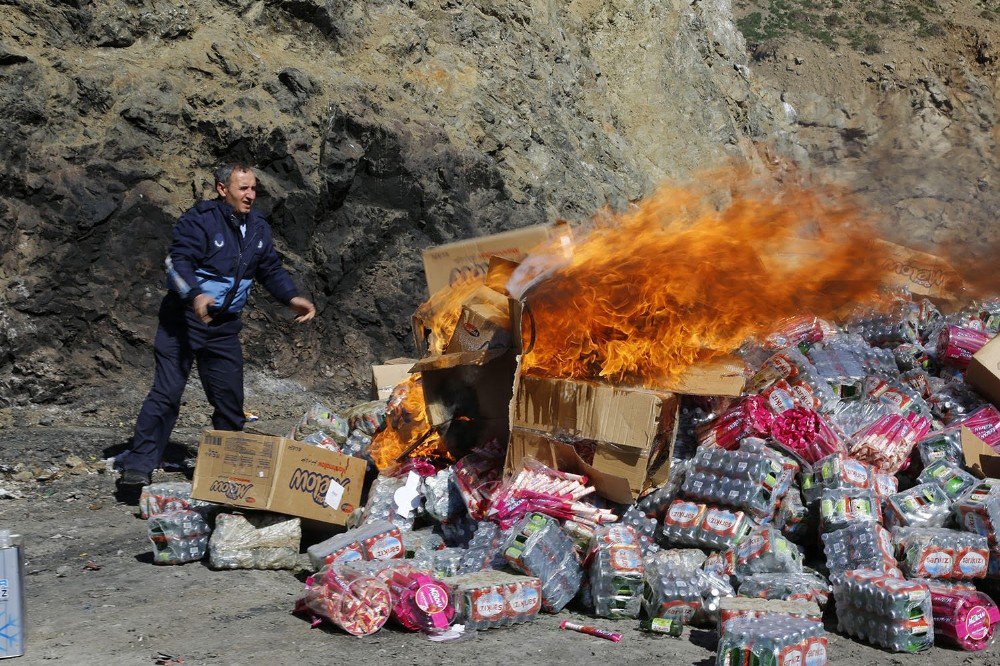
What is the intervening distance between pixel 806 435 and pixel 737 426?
0.43 m

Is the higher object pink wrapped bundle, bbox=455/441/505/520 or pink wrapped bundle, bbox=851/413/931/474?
pink wrapped bundle, bbox=851/413/931/474

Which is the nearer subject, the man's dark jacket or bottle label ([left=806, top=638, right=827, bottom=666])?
bottle label ([left=806, top=638, right=827, bottom=666])

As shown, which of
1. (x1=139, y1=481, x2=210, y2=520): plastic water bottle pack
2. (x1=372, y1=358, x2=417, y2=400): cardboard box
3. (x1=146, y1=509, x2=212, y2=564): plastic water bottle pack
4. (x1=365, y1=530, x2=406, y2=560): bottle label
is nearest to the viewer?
(x1=365, y1=530, x2=406, y2=560): bottle label

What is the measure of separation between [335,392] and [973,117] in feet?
70.6

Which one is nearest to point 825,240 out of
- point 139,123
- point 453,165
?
point 453,165

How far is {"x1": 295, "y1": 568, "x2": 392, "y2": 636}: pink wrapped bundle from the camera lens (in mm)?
4066

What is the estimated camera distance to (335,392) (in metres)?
9.31

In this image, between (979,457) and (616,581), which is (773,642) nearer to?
(616,581)

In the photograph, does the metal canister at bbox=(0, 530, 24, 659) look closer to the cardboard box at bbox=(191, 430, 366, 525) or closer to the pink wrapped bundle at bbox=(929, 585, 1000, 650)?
the cardboard box at bbox=(191, 430, 366, 525)

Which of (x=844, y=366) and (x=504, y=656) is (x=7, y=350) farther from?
(x=844, y=366)

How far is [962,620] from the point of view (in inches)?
167

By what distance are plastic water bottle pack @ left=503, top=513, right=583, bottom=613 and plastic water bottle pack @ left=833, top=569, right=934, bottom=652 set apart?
1277 millimetres

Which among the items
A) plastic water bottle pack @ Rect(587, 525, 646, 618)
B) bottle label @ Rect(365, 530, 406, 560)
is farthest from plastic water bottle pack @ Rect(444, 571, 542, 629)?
bottle label @ Rect(365, 530, 406, 560)

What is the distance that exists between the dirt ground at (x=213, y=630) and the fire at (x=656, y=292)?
4.88ft
